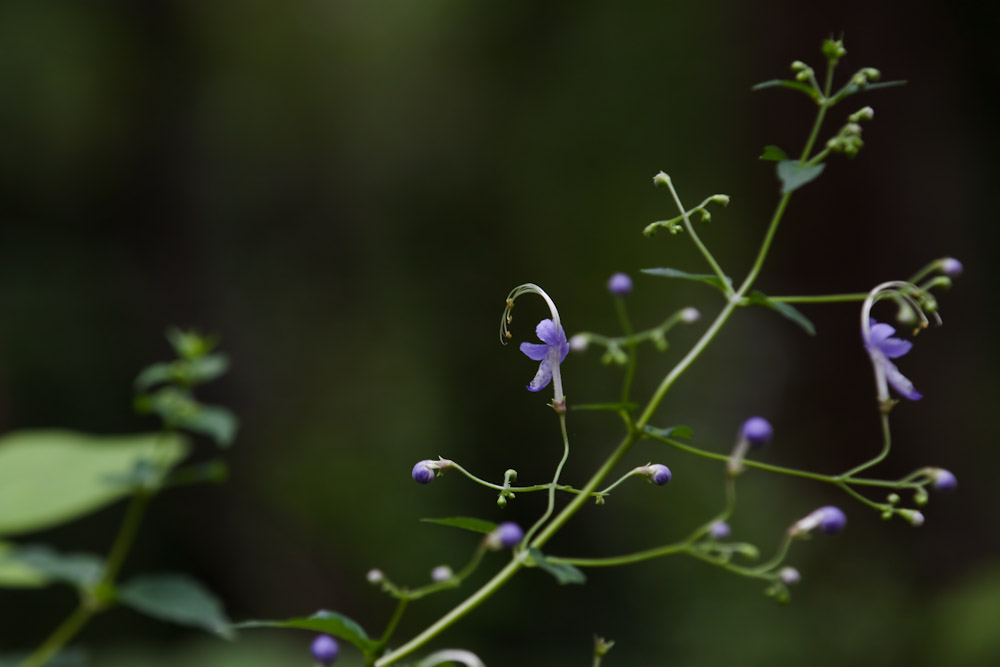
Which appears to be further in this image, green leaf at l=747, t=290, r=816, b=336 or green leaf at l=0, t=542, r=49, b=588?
green leaf at l=0, t=542, r=49, b=588

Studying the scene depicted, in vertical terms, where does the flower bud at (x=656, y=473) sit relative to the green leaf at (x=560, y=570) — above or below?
above

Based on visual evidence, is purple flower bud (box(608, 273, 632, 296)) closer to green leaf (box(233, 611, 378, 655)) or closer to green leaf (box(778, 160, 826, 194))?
green leaf (box(778, 160, 826, 194))

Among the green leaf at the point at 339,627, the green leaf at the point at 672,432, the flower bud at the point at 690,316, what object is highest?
the flower bud at the point at 690,316

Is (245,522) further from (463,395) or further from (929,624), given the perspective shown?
(929,624)

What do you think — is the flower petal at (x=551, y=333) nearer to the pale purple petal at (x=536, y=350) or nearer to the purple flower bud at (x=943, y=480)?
the pale purple petal at (x=536, y=350)

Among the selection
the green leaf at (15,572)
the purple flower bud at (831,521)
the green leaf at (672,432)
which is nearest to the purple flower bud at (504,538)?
the green leaf at (672,432)

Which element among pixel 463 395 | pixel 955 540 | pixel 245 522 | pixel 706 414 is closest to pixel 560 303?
pixel 463 395

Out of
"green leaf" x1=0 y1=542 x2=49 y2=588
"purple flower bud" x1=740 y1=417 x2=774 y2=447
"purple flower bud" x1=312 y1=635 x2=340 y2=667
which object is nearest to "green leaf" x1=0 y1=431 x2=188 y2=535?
"green leaf" x1=0 y1=542 x2=49 y2=588
